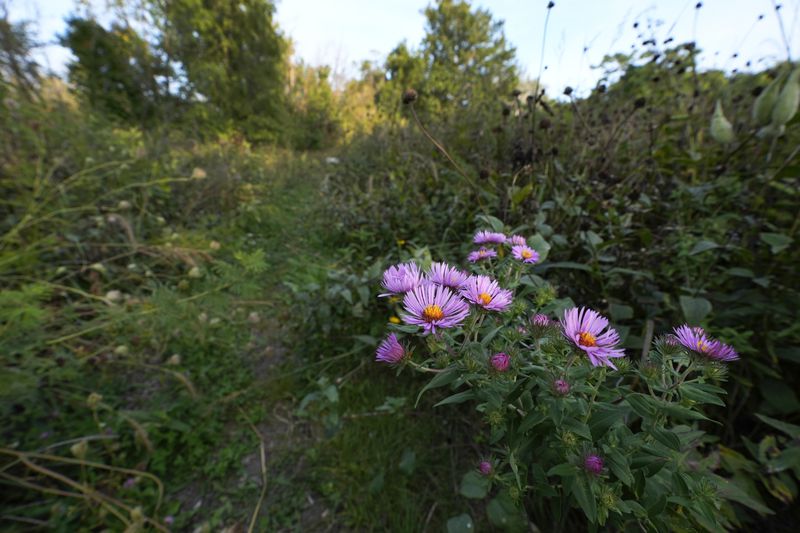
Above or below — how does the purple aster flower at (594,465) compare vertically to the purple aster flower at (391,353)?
below

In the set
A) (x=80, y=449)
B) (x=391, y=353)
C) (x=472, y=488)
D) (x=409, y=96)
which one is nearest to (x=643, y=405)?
(x=391, y=353)

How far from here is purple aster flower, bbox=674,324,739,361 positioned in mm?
439

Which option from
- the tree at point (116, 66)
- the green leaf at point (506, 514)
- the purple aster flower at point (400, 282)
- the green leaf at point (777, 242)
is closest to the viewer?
the purple aster flower at point (400, 282)

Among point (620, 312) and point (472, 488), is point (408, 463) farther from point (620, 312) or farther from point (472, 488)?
point (620, 312)

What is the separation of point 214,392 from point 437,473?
0.91m

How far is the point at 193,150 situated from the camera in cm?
367

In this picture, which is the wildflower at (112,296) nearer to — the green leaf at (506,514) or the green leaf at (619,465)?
the green leaf at (506,514)

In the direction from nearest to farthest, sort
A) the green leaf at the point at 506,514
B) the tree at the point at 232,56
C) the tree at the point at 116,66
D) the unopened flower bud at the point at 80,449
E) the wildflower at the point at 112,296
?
the green leaf at the point at 506,514, the unopened flower bud at the point at 80,449, the wildflower at the point at 112,296, the tree at the point at 116,66, the tree at the point at 232,56

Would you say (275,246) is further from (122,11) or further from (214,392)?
(122,11)

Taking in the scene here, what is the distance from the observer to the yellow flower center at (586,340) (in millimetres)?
437

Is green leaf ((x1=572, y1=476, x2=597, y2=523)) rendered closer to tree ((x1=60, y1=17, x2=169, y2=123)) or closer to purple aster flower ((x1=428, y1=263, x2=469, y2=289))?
purple aster flower ((x1=428, y1=263, x2=469, y2=289))

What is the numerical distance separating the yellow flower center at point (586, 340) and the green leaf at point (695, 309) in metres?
0.49

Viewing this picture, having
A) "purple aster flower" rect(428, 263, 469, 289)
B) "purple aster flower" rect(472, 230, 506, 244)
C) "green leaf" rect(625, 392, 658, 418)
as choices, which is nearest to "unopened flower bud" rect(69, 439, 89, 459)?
"purple aster flower" rect(428, 263, 469, 289)

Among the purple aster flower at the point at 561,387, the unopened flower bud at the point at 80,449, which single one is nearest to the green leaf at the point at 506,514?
the purple aster flower at the point at 561,387
